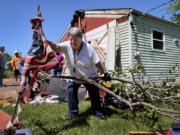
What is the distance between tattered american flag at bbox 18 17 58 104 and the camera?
1988 millimetres

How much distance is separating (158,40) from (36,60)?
336 inches

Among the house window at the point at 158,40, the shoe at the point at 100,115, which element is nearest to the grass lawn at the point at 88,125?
the shoe at the point at 100,115

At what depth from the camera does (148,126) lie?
2441 mm

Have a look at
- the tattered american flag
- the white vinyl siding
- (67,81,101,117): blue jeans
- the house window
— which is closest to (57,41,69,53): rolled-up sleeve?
the tattered american flag

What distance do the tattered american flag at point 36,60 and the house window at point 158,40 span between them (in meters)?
8.24

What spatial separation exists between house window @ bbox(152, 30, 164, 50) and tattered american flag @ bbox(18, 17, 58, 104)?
8.24 meters

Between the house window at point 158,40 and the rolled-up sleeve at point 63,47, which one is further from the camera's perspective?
the house window at point 158,40

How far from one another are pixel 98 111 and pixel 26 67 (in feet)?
5.58

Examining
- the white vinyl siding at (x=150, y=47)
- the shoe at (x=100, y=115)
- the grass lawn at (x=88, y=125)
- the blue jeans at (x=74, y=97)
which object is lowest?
the grass lawn at (x=88, y=125)

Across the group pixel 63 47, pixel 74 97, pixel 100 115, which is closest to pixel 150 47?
pixel 100 115

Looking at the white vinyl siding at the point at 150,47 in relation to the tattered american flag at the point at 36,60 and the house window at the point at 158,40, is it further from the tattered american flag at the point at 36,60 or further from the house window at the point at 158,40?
the tattered american flag at the point at 36,60

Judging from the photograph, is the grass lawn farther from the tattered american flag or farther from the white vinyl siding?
the white vinyl siding

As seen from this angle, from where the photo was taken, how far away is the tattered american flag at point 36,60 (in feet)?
6.52

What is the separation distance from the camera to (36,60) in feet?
6.72
